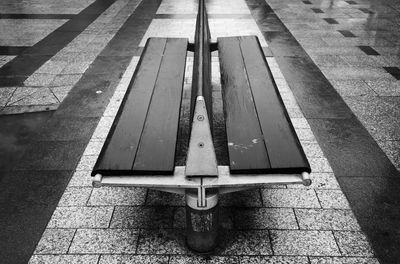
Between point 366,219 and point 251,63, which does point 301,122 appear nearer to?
point 251,63

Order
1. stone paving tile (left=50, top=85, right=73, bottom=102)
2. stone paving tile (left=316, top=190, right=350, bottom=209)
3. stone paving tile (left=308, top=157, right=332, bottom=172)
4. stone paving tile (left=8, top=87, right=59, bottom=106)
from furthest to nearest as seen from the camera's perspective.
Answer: stone paving tile (left=50, top=85, right=73, bottom=102) < stone paving tile (left=8, top=87, right=59, bottom=106) < stone paving tile (left=308, top=157, right=332, bottom=172) < stone paving tile (left=316, top=190, right=350, bottom=209)

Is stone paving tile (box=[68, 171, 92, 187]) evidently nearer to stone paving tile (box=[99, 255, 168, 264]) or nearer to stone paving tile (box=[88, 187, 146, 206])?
stone paving tile (box=[88, 187, 146, 206])

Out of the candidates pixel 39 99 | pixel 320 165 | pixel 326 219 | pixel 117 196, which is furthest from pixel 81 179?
pixel 320 165

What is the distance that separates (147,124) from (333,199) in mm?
1937

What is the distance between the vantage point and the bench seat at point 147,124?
2643 mm

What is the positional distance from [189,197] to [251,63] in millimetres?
2198

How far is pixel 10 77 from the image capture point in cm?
623

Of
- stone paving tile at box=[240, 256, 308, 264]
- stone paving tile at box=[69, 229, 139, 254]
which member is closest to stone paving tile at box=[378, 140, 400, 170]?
stone paving tile at box=[240, 256, 308, 264]

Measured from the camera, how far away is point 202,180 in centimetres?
256

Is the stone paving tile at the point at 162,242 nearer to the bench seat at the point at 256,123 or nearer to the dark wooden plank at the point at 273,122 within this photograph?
the bench seat at the point at 256,123

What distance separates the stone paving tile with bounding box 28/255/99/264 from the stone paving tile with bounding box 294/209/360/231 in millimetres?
1805

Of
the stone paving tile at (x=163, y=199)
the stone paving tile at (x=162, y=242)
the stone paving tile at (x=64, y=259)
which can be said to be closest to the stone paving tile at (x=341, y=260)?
the stone paving tile at (x=162, y=242)

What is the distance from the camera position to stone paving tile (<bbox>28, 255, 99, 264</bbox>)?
2947 mm

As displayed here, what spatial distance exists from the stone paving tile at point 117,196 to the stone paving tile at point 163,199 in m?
0.07
